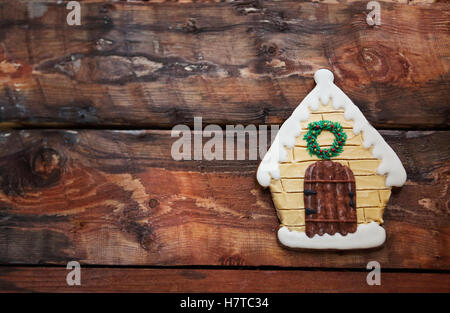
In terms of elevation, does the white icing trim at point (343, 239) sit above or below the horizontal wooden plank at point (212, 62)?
below

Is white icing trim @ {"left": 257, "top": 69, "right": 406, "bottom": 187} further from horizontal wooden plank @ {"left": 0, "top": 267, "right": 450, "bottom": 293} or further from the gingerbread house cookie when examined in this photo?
horizontal wooden plank @ {"left": 0, "top": 267, "right": 450, "bottom": 293}

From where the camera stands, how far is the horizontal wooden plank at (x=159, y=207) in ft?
3.74

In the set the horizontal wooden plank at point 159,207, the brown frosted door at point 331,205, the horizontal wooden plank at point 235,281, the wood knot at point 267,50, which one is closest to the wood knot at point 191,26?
the wood knot at point 267,50

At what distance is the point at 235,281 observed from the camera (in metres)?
1.13

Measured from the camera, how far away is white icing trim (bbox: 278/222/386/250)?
1105 mm

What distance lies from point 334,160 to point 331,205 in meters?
0.13

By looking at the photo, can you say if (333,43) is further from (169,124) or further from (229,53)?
(169,124)

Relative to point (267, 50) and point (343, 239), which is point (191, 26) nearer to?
point (267, 50)

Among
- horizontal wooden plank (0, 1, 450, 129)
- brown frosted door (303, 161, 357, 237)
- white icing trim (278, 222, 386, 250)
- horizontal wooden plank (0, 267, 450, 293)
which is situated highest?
horizontal wooden plank (0, 1, 450, 129)

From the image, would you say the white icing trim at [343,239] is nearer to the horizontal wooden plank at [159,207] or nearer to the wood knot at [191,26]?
the horizontal wooden plank at [159,207]

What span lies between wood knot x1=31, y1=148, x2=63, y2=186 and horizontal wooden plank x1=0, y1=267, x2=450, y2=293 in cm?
27

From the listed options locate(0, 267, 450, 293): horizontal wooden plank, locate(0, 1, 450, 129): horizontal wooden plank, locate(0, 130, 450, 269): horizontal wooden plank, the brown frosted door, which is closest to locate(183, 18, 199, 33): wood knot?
locate(0, 1, 450, 129): horizontal wooden plank

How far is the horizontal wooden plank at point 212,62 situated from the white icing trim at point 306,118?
4cm

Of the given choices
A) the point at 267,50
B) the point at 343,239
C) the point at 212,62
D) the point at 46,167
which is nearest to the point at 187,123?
the point at 212,62
